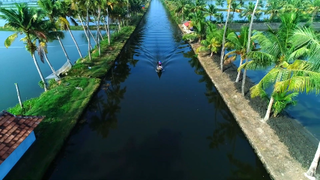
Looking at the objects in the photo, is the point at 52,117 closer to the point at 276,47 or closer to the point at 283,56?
the point at 276,47

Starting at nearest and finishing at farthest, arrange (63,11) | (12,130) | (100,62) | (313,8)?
(12,130)
(63,11)
(100,62)
(313,8)

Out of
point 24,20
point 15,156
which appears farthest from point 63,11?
point 15,156

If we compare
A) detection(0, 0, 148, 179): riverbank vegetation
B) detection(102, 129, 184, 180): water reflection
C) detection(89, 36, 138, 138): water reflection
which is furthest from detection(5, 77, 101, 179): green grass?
detection(102, 129, 184, 180): water reflection

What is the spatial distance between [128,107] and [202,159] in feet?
32.9

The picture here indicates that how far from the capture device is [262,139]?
56.5 ft

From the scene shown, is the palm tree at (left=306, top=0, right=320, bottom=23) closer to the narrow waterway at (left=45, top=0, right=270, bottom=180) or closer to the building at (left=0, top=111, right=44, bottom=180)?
the narrow waterway at (left=45, top=0, right=270, bottom=180)

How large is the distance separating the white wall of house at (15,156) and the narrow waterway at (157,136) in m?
2.30

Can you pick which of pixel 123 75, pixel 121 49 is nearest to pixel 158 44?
pixel 121 49

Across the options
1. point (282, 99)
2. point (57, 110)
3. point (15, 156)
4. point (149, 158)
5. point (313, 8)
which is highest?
point (313, 8)

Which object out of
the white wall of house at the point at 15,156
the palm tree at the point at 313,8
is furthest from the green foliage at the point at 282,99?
the palm tree at the point at 313,8

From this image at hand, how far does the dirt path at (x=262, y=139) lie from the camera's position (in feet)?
47.0

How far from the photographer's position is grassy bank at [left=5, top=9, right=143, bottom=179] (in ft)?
50.0

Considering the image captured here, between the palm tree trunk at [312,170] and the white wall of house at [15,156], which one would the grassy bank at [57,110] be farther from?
the palm tree trunk at [312,170]

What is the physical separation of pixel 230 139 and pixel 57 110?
631 inches
